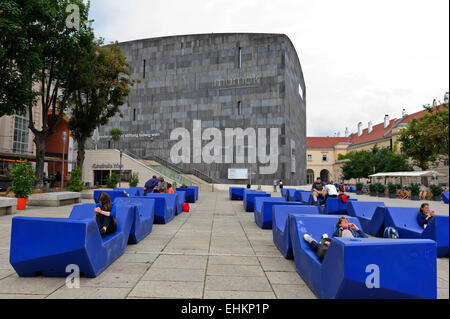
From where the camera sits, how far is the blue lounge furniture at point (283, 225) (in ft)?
19.6

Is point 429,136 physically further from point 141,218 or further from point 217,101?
point 217,101

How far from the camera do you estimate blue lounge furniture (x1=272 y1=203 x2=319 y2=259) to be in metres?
5.96

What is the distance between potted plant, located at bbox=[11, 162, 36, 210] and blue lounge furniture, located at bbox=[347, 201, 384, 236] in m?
13.5

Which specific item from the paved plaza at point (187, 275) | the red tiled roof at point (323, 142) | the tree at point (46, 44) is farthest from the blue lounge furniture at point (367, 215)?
the red tiled roof at point (323, 142)

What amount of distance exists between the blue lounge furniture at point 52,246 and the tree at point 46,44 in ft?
40.3

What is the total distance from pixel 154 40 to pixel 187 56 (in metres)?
7.33

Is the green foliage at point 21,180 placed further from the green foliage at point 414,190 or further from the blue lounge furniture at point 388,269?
the green foliage at point 414,190

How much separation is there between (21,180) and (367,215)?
14109 millimetres

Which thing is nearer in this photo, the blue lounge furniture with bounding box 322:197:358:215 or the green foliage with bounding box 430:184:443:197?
the blue lounge furniture with bounding box 322:197:358:215

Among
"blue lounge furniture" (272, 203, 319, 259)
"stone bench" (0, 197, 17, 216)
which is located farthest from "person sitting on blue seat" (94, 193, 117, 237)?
"stone bench" (0, 197, 17, 216)

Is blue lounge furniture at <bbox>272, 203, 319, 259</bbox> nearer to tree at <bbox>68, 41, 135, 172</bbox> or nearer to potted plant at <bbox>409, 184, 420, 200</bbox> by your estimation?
tree at <bbox>68, 41, 135, 172</bbox>
